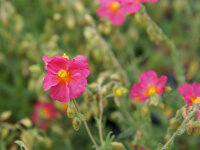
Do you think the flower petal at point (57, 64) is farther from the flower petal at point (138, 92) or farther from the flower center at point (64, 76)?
the flower petal at point (138, 92)

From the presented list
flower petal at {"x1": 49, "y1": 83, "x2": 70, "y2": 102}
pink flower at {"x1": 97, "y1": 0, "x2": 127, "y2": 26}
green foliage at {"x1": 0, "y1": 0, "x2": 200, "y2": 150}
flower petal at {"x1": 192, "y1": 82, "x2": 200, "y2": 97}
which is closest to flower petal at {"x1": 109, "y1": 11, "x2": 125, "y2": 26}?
pink flower at {"x1": 97, "y1": 0, "x2": 127, "y2": 26}

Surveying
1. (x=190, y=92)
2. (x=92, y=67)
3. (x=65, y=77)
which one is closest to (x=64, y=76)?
(x=65, y=77)

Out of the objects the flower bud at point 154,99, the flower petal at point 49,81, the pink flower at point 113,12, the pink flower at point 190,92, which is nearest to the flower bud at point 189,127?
the pink flower at point 190,92

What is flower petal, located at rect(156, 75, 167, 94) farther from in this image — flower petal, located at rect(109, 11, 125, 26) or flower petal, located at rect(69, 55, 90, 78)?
flower petal, located at rect(109, 11, 125, 26)

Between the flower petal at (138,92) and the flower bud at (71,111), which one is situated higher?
the flower bud at (71,111)

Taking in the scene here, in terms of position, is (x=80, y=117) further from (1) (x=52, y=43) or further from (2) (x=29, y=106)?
(2) (x=29, y=106)

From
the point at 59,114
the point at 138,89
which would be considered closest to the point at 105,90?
the point at 138,89

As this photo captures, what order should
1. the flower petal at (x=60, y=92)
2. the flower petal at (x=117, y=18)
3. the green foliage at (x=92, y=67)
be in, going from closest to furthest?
1. the flower petal at (x=60, y=92)
2. the green foliage at (x=92, y=67)
3. the flower petal at (x=117, y=18)

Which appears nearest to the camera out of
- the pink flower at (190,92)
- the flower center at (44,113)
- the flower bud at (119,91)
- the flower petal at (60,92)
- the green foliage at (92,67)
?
the flower petal at (60,92)
